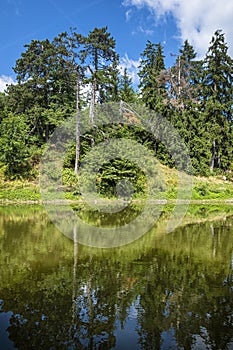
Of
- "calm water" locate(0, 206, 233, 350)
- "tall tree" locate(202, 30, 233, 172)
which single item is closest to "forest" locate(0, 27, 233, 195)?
"tall tree" locate(202, 30, 233, 172)

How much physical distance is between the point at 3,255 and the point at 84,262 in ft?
8.81

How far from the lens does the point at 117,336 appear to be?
5492mm

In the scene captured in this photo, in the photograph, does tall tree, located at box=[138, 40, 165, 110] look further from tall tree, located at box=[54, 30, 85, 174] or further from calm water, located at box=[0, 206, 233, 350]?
calm water, located at box=[0, 206, 233, 350]

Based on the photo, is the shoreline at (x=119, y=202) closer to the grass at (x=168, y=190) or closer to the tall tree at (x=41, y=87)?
the grass at (x=168, y=190)

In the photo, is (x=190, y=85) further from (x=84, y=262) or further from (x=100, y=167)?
(x=84, y=262)

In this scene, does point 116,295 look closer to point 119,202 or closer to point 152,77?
point 119,202

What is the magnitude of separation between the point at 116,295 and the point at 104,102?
29.1 meters

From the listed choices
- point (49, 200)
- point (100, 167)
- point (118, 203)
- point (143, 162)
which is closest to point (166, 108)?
point (143, 162)

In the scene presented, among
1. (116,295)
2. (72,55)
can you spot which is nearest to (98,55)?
(72,55)

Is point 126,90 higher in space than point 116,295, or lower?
higher

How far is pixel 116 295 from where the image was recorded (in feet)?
23.6

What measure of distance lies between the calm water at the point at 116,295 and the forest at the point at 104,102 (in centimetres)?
1842

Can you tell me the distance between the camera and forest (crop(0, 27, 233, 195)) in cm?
3067

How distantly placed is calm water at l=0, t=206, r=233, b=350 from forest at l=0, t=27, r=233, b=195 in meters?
18.4
